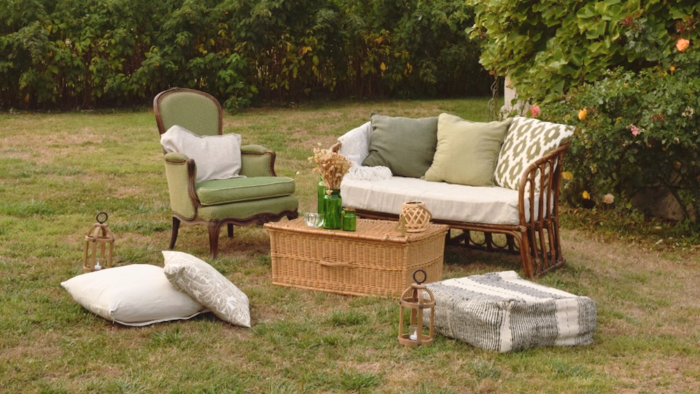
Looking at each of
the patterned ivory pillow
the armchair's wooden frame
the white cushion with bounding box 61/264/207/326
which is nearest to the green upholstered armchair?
the armchair's wooden frame

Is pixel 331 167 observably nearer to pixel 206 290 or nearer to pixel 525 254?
pixel 206 290

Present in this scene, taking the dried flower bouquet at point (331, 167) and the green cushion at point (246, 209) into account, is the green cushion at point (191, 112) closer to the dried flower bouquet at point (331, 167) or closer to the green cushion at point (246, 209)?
the green cushion at point (246, 209)

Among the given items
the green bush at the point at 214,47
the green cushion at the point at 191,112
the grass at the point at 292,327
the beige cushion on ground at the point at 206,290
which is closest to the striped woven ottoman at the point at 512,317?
the grass at the point at 292,327

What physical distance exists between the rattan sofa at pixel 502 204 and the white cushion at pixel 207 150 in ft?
2.52

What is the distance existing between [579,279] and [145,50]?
8.48 m

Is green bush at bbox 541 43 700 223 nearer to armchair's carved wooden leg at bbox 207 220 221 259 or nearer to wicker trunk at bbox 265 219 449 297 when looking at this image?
wicker trunk at bbox 265 219 449 297

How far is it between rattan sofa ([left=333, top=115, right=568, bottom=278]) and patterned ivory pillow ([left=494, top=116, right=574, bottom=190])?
6 cm

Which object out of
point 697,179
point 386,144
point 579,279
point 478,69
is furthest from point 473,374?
point 478,69

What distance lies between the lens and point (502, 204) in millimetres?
5184

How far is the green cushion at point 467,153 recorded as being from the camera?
575 cm

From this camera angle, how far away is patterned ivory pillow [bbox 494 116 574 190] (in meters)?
5.48

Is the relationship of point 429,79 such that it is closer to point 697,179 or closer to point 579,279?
point 697,179

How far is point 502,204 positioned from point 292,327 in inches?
62.9

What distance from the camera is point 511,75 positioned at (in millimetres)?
7488
